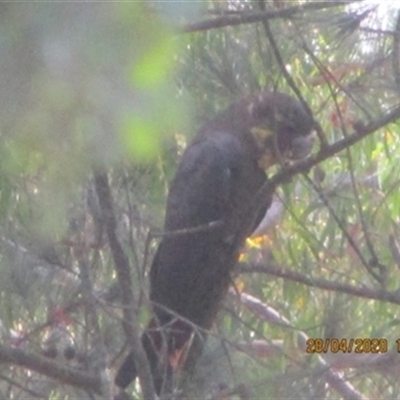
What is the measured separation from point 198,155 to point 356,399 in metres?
0.69

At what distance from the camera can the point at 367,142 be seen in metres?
2.31

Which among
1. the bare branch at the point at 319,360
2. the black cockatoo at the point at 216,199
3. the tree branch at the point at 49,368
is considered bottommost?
the tree branch at the point at 49,368

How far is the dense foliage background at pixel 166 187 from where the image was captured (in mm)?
802

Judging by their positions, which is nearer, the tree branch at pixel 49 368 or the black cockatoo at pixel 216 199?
the tree branch at pixel 49 368

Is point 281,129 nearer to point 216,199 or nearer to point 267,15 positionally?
point 216,199

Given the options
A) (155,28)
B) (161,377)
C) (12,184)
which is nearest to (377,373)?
(161,377)

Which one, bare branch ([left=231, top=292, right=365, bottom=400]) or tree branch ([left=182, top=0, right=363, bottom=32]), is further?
bare branch ([left=231, top=292, right=365, bottom=400])

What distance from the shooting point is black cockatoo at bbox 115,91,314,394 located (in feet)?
7.33

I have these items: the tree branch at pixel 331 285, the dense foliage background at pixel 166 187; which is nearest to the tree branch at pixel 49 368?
the dense foliage background at pixel 166 187

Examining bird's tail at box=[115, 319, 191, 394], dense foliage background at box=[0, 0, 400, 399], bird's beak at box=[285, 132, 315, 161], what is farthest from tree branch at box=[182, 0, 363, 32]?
bird's beak at box=[285, 132, 315, 161]
